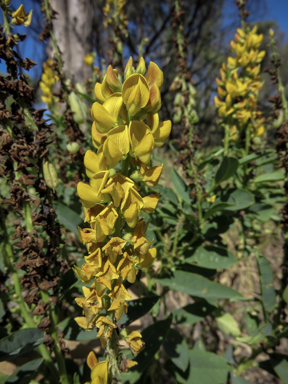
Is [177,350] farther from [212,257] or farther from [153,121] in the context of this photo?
[153,121]

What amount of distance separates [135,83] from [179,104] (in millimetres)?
718

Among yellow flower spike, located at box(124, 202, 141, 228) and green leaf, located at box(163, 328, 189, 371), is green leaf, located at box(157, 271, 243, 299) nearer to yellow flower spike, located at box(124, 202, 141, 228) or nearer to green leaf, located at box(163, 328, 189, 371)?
green leaf, located at box(163, 328, 189, 371)

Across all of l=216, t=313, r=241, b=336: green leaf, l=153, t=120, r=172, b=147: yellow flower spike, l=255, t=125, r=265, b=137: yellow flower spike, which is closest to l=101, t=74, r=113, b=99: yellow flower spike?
l=153, t=120, r=172, b=147: yellow flower spike

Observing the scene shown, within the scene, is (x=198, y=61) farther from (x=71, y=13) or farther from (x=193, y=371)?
(x=193, y=371)

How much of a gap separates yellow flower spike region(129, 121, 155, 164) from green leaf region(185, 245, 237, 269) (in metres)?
0.58

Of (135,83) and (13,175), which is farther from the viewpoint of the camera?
(13,175)

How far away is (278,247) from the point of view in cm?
281

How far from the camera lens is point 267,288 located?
3.46 feet

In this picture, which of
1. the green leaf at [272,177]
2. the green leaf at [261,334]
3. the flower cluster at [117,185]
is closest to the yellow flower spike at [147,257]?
the flower cluster at [117,185]

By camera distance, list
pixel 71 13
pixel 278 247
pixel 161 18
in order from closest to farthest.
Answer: pixel 278 247, pixel 71 13, pixel 161 18

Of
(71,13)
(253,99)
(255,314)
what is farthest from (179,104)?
(71,13)

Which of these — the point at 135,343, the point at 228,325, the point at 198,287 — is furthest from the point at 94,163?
the point at 228,325

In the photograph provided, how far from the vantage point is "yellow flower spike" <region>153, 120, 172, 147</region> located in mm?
536

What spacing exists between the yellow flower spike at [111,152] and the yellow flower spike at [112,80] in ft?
0.38
